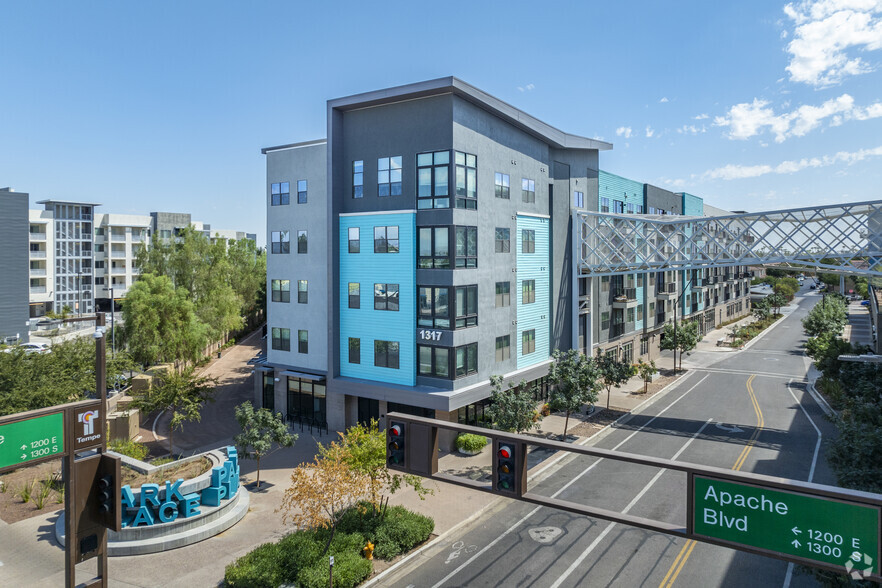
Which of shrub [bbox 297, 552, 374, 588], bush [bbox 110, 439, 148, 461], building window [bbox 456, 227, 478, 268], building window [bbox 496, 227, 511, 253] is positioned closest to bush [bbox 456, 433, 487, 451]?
building window [bbox 456, 227, 478, 268]

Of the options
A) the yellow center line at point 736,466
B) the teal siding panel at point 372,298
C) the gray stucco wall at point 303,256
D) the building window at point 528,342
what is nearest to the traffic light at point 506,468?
the yellow center line at point 736,466

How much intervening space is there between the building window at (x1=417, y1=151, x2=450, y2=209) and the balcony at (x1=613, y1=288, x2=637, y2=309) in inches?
961

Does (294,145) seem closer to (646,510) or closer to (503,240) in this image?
(503,240)

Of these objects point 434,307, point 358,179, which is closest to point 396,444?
point 434,307

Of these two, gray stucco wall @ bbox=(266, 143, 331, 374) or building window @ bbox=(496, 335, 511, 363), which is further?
gray stucco wall @ bbox=(266, 143, 331, 374)

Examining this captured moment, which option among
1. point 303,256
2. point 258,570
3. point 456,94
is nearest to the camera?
point 258,570

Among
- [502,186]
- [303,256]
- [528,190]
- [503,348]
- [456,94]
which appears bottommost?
[503,348]

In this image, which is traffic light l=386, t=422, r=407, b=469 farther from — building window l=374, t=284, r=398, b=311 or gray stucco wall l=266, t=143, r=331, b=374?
gray stucco wall l=266, t=143, r=331, b=374

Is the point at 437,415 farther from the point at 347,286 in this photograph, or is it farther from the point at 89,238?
the point at 89,238

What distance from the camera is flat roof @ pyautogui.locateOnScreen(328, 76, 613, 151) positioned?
30.2 metres

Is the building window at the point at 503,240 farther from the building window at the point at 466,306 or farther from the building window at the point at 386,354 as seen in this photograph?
the building window at the point at 386,354

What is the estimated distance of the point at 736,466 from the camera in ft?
91.6

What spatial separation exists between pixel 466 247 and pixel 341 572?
18.7 metres

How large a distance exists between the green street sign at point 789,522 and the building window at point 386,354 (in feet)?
79.8
